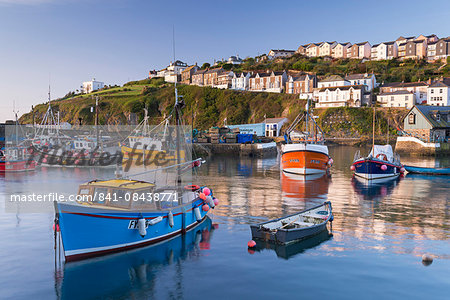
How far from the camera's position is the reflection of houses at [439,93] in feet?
308

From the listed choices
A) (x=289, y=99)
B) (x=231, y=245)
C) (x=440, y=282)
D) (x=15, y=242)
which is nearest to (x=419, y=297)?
(x=440, y=282)

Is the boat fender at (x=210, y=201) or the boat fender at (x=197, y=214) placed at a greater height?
the boat fender at (x=210, y=201)

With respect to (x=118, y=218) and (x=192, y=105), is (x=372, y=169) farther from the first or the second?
(x=192, y=105)

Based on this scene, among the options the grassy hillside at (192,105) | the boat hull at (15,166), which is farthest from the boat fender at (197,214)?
the grassy hillside at (192,105)

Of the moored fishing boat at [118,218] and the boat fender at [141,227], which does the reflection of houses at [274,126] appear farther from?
the boat fender at [141,227]

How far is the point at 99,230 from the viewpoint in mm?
14180

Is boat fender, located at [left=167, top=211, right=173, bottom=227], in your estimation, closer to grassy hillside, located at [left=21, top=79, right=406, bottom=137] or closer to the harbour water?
the harbour water

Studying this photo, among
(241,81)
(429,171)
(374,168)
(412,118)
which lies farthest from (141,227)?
(241,81)

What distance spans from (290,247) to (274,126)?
3371 inches

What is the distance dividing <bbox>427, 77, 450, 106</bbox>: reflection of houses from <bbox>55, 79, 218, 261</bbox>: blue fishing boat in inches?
3789

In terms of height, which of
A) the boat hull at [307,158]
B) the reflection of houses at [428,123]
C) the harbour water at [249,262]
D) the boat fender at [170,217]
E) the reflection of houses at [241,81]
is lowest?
the harbour water at [249,262]

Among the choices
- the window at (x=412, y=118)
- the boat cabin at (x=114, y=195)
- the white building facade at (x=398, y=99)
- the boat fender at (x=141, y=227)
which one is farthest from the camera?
the white building facade at (x=398, y=99)

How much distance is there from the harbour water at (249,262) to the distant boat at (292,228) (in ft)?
1.55

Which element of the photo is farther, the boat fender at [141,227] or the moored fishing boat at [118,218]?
the boat fender at [141,227]
